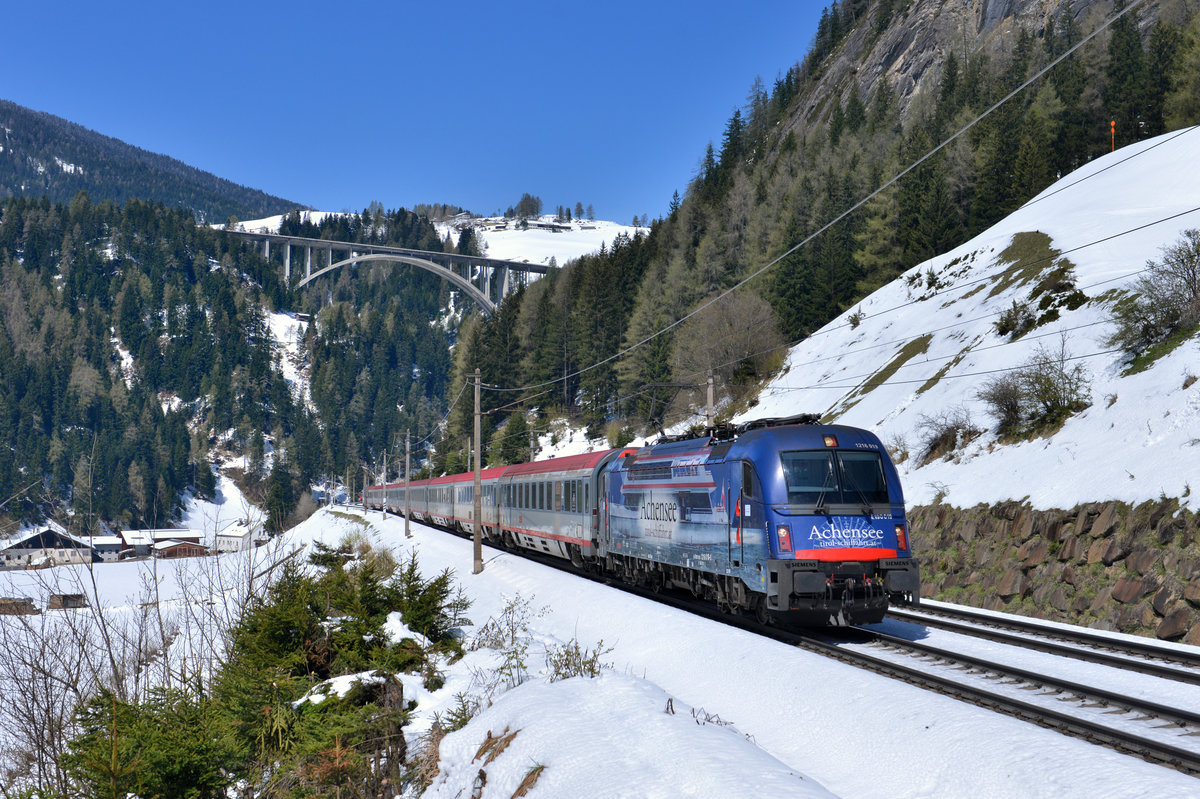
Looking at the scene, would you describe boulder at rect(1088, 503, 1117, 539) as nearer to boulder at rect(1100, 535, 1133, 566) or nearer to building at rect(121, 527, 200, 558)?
boulder at rect(1100, 535, 1133, 566)

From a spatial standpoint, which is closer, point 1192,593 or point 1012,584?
point 1192,593

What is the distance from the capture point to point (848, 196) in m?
73.6

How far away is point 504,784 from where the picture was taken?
Answer: 7500mm

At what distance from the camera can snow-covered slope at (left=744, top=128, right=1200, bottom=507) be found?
18016mm

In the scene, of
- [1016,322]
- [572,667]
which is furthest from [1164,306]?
[572,667]

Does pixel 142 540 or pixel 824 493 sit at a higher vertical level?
pixel 824 493

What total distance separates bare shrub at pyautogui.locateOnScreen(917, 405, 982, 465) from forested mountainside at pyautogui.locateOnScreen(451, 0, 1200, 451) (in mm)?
A: 9828

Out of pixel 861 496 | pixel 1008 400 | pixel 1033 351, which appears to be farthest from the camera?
pixel 1033 351

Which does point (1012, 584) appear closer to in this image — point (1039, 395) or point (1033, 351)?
point (1039, 395)

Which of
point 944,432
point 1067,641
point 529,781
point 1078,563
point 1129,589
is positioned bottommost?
point 1067,641

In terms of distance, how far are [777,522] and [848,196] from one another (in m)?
66.3

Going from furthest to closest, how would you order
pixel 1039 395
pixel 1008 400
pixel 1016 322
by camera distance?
pixel 1016 322
pixel 1008 400
pixel 1039 395

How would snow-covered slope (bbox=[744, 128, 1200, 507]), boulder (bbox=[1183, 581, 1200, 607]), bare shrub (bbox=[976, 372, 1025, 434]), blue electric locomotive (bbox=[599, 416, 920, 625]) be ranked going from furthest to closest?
bare shrub (bbox=[976, 372, 1025, 434]) → snow-covered slope (bbox=[744, 128, 1200, 507]) → boulder (bbox=[1183, 581, 1200, 607]) → blue electric locomotive (bbox=[599, 416, 920, 625])

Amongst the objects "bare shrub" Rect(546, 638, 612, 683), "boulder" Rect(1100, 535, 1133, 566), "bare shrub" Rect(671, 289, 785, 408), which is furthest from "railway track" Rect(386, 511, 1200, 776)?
"bare shrub" Rect(671, 289, 785, 408)
